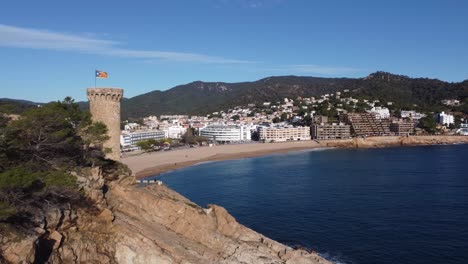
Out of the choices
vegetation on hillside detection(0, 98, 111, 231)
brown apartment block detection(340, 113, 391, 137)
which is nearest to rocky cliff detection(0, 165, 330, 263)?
vegetation on hillside detection(0, 98, 111, 231)

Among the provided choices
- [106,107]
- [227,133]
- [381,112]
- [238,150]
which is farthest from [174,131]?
[106,107]

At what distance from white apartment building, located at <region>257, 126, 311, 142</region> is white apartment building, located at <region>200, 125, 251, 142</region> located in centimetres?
385

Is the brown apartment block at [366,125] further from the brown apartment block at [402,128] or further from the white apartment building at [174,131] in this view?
the white apartment building at [174,131]

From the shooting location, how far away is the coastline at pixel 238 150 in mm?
52969

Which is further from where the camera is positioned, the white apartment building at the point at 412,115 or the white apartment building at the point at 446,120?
the white apartment building at the point at 412,115

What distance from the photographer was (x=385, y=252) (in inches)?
789

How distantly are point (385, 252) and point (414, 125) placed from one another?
8879 centimetres

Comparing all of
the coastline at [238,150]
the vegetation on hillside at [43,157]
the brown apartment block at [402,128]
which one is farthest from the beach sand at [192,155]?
the vegetation on hillside at [43,157]

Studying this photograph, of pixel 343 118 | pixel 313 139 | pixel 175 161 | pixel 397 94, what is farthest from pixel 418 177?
pixel 397 94

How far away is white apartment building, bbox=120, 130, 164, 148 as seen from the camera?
78.2 meters

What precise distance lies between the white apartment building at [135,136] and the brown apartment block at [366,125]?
128 feet

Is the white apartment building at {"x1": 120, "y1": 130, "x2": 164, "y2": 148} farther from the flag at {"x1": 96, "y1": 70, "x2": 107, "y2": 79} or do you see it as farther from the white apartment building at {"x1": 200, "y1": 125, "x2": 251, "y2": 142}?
the flag at {"x1": 96, "y1": 70, "x2": 107, "y2": 79}

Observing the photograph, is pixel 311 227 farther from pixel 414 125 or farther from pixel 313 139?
pixel 414 125

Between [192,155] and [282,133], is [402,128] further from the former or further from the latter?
[192,155]
